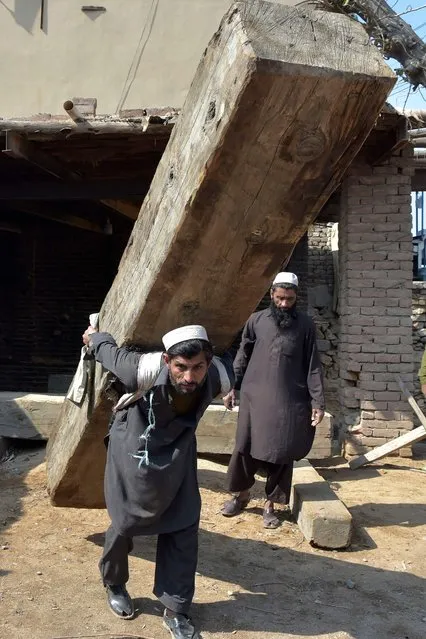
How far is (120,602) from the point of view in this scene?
2768mm

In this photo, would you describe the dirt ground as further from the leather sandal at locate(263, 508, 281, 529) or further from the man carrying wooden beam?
the man carrying wooden beam

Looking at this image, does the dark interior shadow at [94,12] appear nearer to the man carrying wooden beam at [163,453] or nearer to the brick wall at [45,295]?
the brick wall at [45,295]

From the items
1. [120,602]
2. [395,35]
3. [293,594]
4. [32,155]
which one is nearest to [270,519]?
[293,594]

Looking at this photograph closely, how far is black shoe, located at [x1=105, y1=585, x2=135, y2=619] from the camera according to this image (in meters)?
2.73

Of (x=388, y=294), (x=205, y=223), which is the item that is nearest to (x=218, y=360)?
(x=205, y=223)

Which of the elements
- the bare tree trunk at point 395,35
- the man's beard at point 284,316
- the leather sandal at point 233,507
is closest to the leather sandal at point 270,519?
→ the leather sandal at point 233,507

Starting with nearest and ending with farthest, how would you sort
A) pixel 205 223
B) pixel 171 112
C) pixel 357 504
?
pixel 205 223, pixel 357 504, pixel 171 112

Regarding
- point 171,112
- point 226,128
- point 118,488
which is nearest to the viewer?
point 226,128

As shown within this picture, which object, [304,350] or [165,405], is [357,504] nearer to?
[304,350]

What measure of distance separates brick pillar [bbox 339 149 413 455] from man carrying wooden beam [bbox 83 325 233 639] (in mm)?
3606

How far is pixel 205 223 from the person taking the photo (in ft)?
5.90

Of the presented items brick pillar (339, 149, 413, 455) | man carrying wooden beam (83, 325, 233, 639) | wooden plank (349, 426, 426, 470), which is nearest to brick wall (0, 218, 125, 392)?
brick pillar (339, 149, 413, 455)

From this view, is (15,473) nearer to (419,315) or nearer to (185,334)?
(185,334)

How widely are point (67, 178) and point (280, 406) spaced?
163 inches
